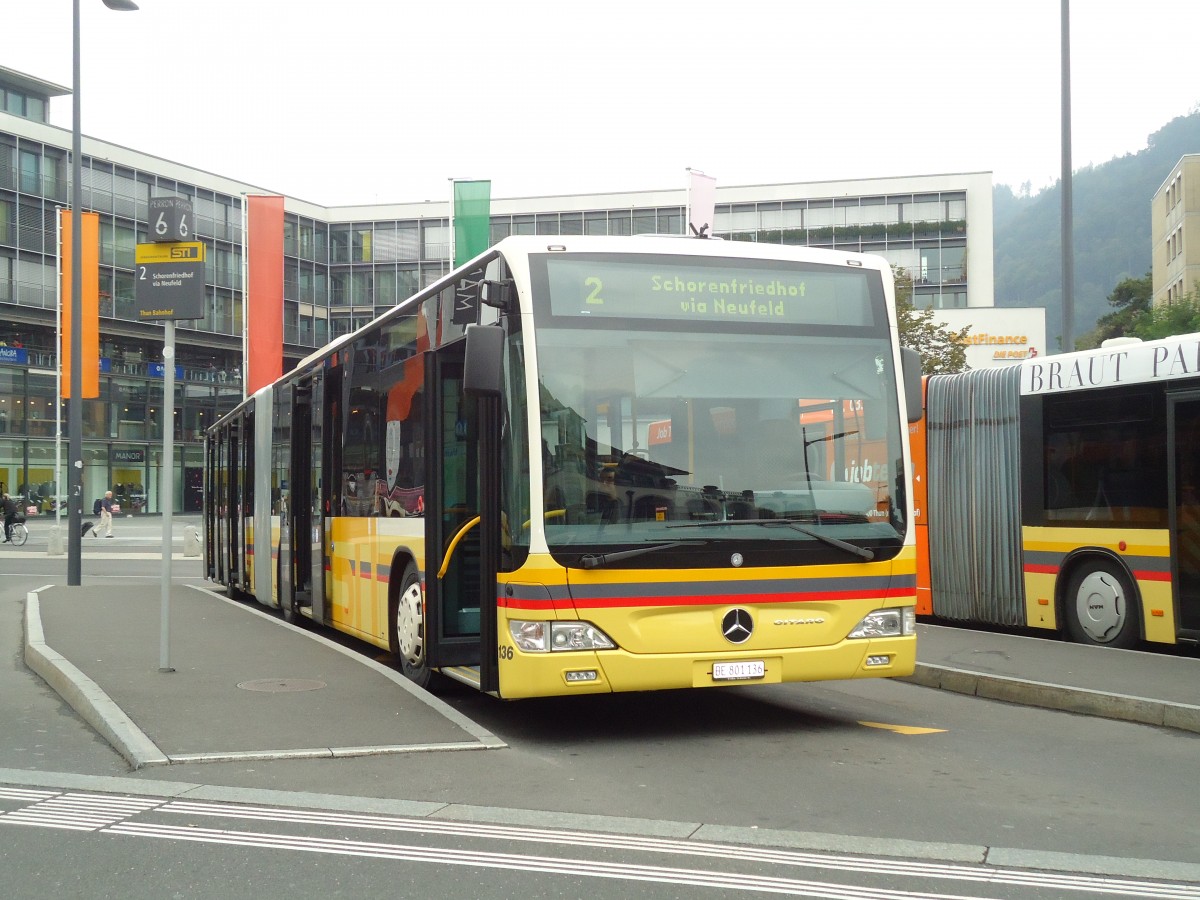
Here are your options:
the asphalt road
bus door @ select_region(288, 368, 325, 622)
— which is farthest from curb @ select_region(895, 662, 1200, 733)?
bus door @ select_region(288, 368, 325, 622)

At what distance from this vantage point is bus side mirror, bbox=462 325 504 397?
7.76 m

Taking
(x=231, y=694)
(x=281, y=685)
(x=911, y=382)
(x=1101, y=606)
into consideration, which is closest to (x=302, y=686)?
(x=281, y=685)

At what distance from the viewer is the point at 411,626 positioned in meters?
10.3

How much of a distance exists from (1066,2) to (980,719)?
38.4 ft

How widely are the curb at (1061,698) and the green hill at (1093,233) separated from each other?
10716 cm

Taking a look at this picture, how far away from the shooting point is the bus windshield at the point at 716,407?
7.84 meters

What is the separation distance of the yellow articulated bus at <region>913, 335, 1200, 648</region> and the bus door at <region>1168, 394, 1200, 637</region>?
1 cm

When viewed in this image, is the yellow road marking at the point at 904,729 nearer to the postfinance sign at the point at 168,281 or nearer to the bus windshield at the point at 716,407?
the bus windshield at the point at 716,407

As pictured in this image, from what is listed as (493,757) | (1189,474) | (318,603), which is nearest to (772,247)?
(493,757)

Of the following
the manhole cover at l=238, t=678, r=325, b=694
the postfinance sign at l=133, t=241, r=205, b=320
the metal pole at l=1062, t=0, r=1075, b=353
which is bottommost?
the manhole cover at l=238, t=678, r=325, b=694

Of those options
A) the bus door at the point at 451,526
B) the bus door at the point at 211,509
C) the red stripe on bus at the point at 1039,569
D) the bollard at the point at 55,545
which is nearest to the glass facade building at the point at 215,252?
the bollard at the point at 55,545

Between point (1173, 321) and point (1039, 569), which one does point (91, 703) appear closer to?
point (1039, 569)

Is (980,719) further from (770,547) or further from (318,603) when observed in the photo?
(318,603)

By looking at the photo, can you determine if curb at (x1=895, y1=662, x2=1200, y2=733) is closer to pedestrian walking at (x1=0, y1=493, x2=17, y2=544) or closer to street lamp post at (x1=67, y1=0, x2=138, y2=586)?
street lamp post at (x1=67, y1=0, x2=138, y2=586)
